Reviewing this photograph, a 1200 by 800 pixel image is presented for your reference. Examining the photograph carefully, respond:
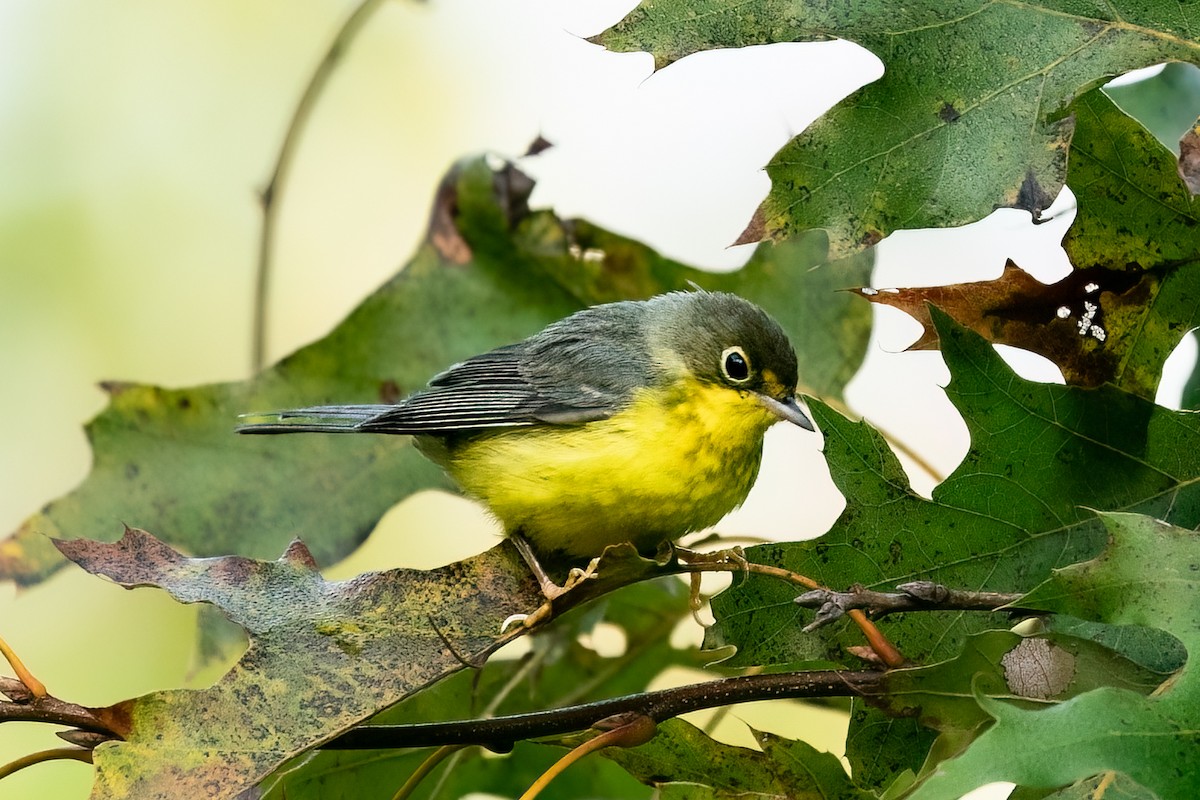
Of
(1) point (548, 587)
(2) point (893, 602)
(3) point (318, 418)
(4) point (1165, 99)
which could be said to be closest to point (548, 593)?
(1) point (548, 587)

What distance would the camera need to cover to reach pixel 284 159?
3633mm

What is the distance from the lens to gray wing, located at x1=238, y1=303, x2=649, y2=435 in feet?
9.48

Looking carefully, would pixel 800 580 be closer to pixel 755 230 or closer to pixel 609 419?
pixel 755 230

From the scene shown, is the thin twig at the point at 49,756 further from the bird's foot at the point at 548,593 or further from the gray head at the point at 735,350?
the gray head at the point at 735,350

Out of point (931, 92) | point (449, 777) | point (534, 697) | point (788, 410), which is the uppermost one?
point (931, 92)

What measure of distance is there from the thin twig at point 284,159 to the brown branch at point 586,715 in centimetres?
195

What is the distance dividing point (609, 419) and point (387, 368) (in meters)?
0.90

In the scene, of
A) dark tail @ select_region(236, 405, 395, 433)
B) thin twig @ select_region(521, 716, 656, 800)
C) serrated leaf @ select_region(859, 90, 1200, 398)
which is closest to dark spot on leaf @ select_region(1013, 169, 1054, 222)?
serrated leaf @ select_region(859, 90, 1200, 398)

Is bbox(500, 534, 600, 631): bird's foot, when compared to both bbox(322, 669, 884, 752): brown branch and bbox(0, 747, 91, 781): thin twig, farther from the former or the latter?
bbox(0, 747, 91, 781): thin twig

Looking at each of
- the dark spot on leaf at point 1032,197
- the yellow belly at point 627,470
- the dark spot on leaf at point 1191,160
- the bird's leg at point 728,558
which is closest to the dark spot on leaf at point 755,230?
the dark spot on leaf at point 1032,197

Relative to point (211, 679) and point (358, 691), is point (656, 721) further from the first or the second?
point (211, 679)

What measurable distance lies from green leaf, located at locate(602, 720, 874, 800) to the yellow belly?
2.19 feet

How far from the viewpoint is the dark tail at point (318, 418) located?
9.66 feet

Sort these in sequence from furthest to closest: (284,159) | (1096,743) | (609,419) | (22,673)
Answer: (284,159)
(609,419)
(22,673)
(1096,743)
